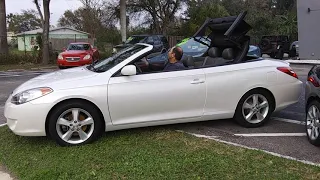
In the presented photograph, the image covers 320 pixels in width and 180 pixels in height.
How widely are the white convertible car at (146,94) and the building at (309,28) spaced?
45.3 feet

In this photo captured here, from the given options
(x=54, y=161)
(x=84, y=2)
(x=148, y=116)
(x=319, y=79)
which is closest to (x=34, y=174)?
(x=54, y=161)

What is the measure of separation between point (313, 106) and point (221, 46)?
7.13ft

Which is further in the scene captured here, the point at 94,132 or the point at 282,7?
the point at 282,7

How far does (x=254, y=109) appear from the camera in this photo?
6.07 metres

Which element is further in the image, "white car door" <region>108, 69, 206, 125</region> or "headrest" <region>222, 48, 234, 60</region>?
"headrest" <region>222, 48, 234, 60</region>

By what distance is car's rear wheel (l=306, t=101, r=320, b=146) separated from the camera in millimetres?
5055

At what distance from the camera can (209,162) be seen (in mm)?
4523

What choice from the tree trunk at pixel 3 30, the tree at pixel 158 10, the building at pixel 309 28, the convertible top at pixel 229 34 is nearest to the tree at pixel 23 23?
the tree at pixel 158 10

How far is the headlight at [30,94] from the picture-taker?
5.06 meters

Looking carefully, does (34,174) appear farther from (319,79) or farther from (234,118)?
(319,79)

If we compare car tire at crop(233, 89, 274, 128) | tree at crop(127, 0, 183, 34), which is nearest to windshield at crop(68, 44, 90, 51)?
car tire at crop(233, 89, 274, 128)

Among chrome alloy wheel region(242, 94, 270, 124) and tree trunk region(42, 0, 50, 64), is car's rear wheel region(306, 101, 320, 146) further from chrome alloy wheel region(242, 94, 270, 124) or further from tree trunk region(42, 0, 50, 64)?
tree trunk region(42, 0, 50, 64)

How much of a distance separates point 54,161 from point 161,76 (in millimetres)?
1910

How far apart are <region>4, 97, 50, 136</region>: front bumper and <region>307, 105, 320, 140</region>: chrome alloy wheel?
3.61 meters
